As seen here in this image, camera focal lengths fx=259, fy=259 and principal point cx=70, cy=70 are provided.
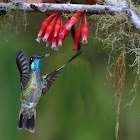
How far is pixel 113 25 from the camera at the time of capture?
1.10 metres

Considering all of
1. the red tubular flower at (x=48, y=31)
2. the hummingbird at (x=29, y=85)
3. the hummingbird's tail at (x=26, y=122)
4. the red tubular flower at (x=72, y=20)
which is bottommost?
the hummingbird's tail at (x=26, y=122)

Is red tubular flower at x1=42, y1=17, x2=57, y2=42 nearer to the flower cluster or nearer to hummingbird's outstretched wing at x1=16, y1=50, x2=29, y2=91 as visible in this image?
the flower cluster

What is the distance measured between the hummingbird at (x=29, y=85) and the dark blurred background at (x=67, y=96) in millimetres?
86

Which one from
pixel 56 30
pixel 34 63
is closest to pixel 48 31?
pixel 56 30

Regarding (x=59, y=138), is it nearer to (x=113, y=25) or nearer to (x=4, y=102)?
(x=4, y=102)

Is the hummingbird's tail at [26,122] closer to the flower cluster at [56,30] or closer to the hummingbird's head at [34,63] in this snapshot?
the hummingbird's head at [34,63]

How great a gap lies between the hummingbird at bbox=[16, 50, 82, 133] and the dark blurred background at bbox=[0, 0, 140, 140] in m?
0.09

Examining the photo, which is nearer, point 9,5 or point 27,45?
point 9,5

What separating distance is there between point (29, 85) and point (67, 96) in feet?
0.83

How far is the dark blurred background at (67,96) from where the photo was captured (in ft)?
3.87

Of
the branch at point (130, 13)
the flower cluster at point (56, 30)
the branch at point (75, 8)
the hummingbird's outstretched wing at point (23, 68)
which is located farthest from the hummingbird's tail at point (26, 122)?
the branch at point (130, 13)

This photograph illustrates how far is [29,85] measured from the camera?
41.2 inches

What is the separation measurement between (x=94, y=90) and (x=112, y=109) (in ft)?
0.43

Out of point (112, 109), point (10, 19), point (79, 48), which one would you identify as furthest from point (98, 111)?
point (10, 19)
